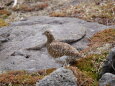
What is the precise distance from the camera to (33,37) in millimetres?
17953

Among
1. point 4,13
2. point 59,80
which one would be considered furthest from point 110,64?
point 4,13

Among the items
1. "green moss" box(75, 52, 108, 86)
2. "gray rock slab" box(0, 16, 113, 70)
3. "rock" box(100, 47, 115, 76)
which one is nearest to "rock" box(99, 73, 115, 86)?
"rock" box(100, 47, 115, 76)

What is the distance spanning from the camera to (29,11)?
30.2 m

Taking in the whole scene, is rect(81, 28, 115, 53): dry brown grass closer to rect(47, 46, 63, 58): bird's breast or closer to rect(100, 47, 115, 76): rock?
rect(47, 46, 63, 58): bird's breast

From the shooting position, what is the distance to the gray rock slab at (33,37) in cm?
1429

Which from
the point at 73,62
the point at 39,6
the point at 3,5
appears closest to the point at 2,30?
the point at 73,62

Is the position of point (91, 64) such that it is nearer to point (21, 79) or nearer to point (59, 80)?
point (21, 79)

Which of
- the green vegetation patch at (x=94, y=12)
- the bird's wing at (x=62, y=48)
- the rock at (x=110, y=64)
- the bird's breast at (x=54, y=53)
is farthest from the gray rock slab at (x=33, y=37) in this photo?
the rock at (x=110, y=64)

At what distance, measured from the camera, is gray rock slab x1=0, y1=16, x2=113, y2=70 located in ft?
46.9

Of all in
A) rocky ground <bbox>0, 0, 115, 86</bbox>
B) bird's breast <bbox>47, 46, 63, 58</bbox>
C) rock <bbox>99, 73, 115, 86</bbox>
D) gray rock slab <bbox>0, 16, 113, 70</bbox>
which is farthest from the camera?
gray rock slab <bbox>0, 16, 113, 70</bbox>

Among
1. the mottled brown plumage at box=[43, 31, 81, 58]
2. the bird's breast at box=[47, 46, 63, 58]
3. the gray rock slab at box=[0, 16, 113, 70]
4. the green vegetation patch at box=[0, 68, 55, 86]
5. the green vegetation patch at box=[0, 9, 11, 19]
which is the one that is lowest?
the green vegetation patch at box=[0, 9, 11, 19]

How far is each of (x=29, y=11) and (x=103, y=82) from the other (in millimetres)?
20910

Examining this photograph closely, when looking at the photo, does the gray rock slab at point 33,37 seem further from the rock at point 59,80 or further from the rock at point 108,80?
the rock at point 59,80

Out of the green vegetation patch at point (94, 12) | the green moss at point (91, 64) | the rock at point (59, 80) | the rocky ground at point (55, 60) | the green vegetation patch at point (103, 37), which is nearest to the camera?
the rock at point (59, 80)
